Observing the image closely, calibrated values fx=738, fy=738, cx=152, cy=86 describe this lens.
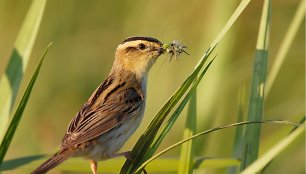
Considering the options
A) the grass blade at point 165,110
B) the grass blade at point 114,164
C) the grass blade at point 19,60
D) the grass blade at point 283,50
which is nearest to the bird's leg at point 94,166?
the grass blade at point 114,164

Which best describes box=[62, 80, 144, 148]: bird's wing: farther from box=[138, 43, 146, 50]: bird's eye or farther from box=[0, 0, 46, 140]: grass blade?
box=[0, 0, 46, 140]: grass blade

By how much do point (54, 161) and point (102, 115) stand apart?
24.9 inches

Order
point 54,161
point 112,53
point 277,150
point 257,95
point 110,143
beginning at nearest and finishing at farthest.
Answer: point 277,150, point 257,95, point 54,161, point 110,143, point 112,53

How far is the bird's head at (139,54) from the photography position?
490 centimetres

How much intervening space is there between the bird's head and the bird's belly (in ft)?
1.78

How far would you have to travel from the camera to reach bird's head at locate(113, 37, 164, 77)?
16.1 feet

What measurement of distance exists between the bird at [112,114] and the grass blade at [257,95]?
856 millimetres

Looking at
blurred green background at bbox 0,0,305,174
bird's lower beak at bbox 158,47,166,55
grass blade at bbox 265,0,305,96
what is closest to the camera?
grass blade at bbox 265,0,305,96

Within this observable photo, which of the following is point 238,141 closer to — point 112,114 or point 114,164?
point 114,164

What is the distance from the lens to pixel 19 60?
12.3 feet

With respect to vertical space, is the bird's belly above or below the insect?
below

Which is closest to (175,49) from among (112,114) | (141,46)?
(141,46)

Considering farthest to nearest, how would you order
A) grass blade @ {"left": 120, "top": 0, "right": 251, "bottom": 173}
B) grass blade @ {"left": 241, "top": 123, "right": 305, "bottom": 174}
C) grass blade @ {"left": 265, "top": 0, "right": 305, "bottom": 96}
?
grass blade @ {"left": 265, "top": 0, "right": 305, "bottom": 96} < grass blade @ {"left": 120, "top": 0, "right": 251, "bottom": 173} < grass blade @ {"left": 241, "top": 123, "right": 305, "bottom": 174}

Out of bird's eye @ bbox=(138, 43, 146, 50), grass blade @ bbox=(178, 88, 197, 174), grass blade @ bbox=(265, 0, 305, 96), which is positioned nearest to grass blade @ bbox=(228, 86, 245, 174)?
grass blade @ bbox=(265, 0, 305, 96)
